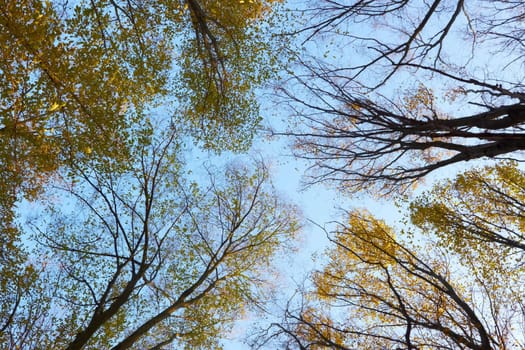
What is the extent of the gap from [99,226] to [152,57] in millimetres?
4386

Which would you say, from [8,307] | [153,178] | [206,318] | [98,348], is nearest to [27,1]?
[153,178]

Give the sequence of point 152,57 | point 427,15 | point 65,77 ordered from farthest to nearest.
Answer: point 152,57, point 427,15, point 65,77

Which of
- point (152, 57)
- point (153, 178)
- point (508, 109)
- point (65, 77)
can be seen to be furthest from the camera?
point (153, 178)

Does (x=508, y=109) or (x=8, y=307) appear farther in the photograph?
(x=8, y=307)

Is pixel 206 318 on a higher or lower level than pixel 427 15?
lower

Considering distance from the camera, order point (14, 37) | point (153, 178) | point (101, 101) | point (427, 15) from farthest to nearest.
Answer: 1. point (153, 178)
2. point (101, 101)
3. point (427, 15)
4. point (14, 37)

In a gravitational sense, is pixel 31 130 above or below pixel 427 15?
below

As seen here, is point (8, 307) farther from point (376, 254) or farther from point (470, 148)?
point (470, 148)

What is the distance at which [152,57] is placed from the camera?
7270mm

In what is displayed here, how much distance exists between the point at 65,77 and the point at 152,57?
2757mm

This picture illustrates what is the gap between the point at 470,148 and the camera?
174 inches

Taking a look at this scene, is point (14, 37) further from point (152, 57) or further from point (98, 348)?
point (98, 348)

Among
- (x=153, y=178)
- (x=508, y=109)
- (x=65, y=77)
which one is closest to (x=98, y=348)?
(x=153, y=178)

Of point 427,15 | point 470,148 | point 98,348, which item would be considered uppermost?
point 427,15
